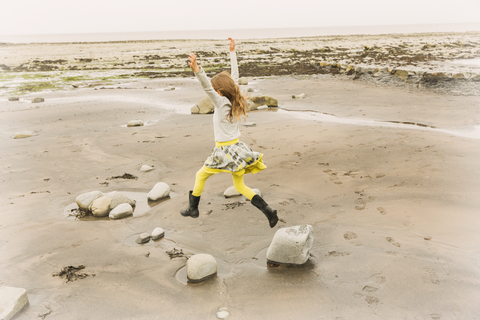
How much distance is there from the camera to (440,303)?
3070mm

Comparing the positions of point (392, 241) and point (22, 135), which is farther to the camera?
point (22, 135)

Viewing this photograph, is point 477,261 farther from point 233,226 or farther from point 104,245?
point 104,245

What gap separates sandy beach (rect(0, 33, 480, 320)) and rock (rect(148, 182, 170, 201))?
0.51ft

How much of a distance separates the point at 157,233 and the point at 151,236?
87mm

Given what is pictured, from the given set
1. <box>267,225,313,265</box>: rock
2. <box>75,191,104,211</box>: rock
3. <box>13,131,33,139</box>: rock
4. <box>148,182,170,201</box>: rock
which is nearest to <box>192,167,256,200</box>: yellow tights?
<box>267,225,313,265</box>: rock

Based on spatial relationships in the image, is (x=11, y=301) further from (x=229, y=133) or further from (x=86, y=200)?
(x=229, y=133)

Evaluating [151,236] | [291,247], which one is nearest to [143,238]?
[151,236]

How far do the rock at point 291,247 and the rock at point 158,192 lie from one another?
8.16 feet

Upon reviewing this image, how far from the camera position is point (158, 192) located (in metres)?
5.75

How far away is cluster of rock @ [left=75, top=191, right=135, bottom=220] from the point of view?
5129 mm

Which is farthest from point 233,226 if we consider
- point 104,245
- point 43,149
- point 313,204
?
point 43,149

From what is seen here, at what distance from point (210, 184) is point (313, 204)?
6.40ft

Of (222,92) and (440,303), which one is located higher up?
(222,92)

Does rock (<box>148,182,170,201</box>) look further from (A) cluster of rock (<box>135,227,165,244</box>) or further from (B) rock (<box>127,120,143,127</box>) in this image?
(B) rock (<box>127,120,143,127</box>)
